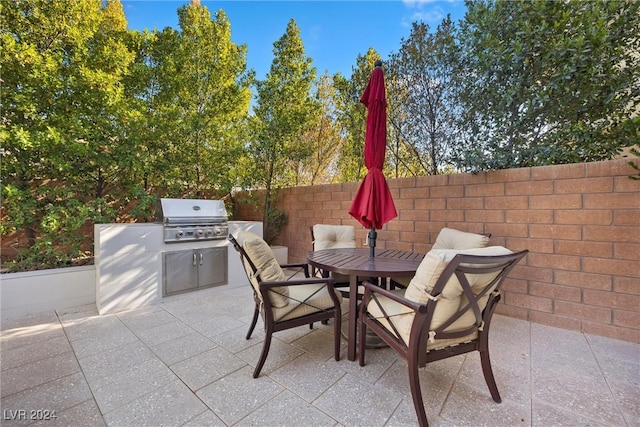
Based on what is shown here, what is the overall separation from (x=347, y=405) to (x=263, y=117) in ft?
16.8

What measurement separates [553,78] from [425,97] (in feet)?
5.46

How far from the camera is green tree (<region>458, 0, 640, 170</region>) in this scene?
2.79 m

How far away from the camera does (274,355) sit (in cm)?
235

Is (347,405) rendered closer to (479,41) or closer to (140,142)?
(479,41)

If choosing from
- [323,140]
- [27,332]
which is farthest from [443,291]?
[323,140]

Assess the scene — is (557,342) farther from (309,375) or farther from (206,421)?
(206,421)

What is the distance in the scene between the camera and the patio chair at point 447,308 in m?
1.48

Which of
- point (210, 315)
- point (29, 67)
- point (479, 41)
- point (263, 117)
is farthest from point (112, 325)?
point (479, 41)

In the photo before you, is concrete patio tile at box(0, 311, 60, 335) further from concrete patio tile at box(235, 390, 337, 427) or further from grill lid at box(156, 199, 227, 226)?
concrete patio tile at box(235, 390, 337, 427)

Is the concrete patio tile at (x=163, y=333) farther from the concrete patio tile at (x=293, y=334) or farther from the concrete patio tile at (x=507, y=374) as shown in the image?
the concrete patio tile at (x=507, y=374)

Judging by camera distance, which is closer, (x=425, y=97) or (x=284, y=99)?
(x=425, y=97)

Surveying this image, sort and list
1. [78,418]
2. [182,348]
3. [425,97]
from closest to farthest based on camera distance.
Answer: [78,418] < [182,348] < [425,97]

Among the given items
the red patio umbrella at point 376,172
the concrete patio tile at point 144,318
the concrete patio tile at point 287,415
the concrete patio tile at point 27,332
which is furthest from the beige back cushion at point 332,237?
the concrete patio tile at point 27,332

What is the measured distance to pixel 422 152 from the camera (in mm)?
4539
